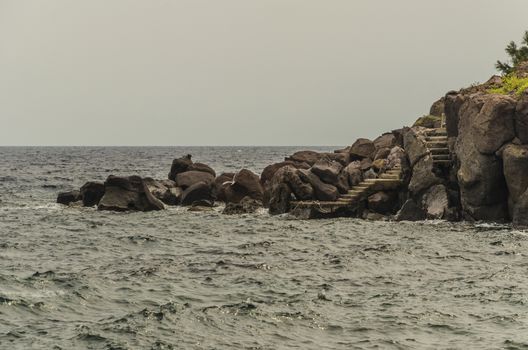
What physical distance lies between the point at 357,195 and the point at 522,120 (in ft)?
32.6

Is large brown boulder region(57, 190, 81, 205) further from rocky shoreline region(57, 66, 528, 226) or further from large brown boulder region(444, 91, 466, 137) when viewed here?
large brown boulder region(444, 91, 466, 137)

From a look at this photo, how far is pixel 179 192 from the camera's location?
46031mm

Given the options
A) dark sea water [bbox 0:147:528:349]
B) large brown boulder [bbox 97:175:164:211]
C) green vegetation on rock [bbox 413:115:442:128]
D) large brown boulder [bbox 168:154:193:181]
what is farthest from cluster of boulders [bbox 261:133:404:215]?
large brown boulder [bbox 168:154:193:181]

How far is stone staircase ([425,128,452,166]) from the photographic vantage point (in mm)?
36422

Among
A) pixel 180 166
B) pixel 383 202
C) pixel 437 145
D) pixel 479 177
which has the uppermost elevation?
pixel 437 145

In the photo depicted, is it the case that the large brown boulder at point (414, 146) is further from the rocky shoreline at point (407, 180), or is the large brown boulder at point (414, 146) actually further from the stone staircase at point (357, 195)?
the stone staircase at point (357, 195)

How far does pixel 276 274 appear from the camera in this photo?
69.8 ft

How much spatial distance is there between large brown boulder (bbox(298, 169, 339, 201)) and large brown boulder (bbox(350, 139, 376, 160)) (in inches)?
332

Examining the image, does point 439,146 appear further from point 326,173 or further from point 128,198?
point 128,198

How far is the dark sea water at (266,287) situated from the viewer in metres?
14.4

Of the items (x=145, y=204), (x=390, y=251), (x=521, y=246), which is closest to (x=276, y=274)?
(x=390, y=251)

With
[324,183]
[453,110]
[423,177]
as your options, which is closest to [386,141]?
[453,110]

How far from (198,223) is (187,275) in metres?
14.9

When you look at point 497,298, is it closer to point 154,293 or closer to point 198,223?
point 154,293
